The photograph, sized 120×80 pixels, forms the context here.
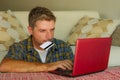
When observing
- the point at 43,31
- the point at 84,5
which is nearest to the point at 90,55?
the point at 43,31

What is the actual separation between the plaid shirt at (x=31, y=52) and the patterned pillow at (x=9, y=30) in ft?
2.68

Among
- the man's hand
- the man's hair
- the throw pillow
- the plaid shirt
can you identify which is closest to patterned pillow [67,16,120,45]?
the throw pillow

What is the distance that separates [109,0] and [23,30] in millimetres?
888

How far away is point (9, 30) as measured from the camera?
8.27ft

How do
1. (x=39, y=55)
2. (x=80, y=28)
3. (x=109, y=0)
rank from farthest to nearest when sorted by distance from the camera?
(x=109, y=0), (x=80, y=28), (x=39, y=55)

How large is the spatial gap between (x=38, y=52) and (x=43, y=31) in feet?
0.53

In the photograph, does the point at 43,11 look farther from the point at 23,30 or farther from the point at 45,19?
the point at 23,30

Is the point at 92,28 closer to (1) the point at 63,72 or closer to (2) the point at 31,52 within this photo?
(2) the point at 31,52

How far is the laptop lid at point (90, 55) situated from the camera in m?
1.26

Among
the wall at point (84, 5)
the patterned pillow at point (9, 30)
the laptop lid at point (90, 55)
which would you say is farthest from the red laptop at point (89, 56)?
the wall at point (84, 5)

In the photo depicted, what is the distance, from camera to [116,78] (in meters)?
1.29

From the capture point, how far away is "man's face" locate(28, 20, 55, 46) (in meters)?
1.55

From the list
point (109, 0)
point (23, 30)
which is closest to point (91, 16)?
point (109, 0)

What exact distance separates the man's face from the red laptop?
247 millimetres
